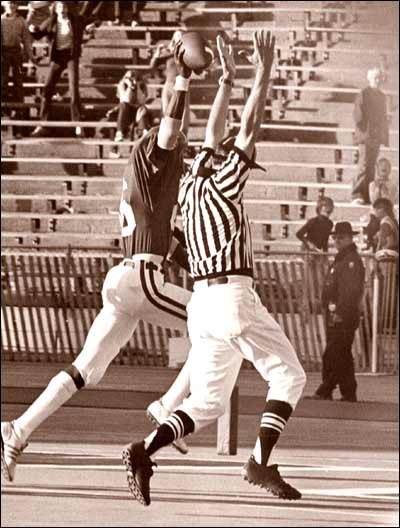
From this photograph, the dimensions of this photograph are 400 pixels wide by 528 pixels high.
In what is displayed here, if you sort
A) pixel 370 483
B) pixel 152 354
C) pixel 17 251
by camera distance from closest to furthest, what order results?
pixel 17 251, pixel 152 354, pixel 370 483

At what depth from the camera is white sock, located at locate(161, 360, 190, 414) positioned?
6.59 m

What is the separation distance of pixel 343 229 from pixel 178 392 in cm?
120

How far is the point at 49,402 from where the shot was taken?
650cm

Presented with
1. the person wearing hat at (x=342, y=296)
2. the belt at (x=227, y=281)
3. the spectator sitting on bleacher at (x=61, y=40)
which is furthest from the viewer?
the spectator sitting on bleacher at (x=61, y=40)

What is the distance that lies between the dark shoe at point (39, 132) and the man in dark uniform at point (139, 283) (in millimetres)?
2011

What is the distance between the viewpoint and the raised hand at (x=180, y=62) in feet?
20.2

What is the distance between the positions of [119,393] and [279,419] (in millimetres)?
3634

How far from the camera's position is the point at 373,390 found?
637 inches

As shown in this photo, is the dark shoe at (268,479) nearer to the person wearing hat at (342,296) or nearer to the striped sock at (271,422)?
the striped sock at (271,422)

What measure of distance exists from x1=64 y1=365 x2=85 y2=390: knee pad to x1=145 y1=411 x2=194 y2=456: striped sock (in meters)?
0.30

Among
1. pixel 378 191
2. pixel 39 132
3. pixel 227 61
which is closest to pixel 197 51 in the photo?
pixel 227 61

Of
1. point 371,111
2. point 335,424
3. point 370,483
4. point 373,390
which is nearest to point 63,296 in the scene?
point 371,111

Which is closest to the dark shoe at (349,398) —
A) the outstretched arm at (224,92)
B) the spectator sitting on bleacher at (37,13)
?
the spectator sitting on bleacher at (37,13)

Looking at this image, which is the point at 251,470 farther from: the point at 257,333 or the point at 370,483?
the point at 370,483
